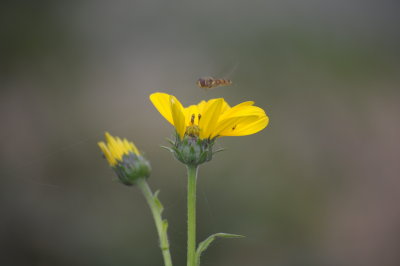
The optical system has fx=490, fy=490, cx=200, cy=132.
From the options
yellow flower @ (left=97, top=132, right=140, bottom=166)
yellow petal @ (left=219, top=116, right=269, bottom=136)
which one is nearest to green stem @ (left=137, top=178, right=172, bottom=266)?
yellow flower @ (left=97, top=132, right=140, bottom=166)

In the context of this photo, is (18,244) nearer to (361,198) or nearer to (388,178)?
(361,198)

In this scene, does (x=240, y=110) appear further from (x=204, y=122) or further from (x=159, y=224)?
(x=159, y=224)

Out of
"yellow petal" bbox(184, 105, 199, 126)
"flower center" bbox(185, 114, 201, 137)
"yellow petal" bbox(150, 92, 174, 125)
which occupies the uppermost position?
"yellow petal" bbox(150, 92, 174, 125)

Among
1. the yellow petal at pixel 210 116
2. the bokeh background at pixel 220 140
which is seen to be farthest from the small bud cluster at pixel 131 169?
the bokeh background at pixel 220 140

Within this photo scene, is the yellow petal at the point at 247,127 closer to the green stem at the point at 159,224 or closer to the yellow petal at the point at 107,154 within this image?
the green stem at the point at 159,224

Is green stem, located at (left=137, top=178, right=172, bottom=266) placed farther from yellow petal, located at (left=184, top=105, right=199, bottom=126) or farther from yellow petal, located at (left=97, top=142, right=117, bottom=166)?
yellow petal, located at (left=184, top=105, right=199, bottom=126)

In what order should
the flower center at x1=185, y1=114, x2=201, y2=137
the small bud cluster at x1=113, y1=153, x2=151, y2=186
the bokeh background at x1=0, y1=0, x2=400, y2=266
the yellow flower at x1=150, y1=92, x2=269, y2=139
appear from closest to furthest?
1. the yellow flower at x1=150, y1=92, x2=269, y2=139
2. the flower center at x1=185, y1=114, x2=201, y2=137
3. the small bud cluster at x1=113, y1=153, x2=151, y2=186
4. the bokeh background at x1=0, y1=0, x2=400, y2=266

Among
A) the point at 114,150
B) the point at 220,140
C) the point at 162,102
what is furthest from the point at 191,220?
the point at 220,140
